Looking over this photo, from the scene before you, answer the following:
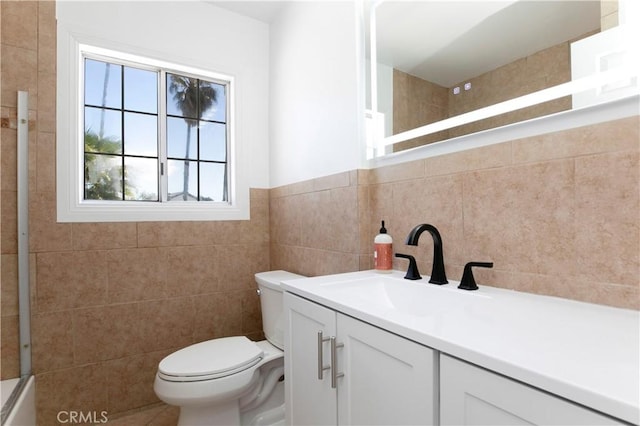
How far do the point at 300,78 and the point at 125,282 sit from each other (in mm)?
1563

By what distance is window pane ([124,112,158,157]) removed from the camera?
1.99 meters

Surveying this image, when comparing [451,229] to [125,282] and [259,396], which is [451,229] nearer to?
[259,396]

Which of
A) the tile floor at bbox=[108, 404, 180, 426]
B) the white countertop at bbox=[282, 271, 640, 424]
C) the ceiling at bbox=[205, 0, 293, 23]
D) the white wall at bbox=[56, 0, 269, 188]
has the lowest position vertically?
the tile floor at bbox=[108, 404, 180, 426]

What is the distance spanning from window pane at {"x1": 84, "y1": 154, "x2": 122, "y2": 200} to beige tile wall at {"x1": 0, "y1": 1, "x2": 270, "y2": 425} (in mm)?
196

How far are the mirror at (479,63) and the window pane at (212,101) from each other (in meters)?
1.18

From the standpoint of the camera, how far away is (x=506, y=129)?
1.03 metres

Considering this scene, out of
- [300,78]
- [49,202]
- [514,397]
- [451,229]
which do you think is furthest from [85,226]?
[514,397]

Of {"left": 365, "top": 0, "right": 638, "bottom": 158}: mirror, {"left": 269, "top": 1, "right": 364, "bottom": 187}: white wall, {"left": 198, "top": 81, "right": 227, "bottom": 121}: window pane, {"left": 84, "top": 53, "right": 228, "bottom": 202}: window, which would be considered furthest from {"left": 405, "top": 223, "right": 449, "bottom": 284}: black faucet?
{"left": 198, "top": 81, "right": 227, "bottom": 121}: window pane

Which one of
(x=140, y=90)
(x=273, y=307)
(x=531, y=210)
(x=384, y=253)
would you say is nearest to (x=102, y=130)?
(x=140, y=90)

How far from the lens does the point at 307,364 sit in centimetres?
105

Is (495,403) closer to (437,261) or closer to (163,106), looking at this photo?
(437,261)

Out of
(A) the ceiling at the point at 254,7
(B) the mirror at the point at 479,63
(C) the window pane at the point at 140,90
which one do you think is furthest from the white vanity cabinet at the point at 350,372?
(A) the ceiling at the point at 254,7

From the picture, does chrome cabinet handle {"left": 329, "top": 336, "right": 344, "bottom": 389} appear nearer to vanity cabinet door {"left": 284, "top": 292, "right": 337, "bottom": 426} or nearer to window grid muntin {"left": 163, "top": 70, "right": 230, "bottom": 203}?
vanity cabinet door {"left": 284, "top": 292, "right": 337, "bottom": 426}

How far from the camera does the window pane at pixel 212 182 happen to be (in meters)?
2.21
